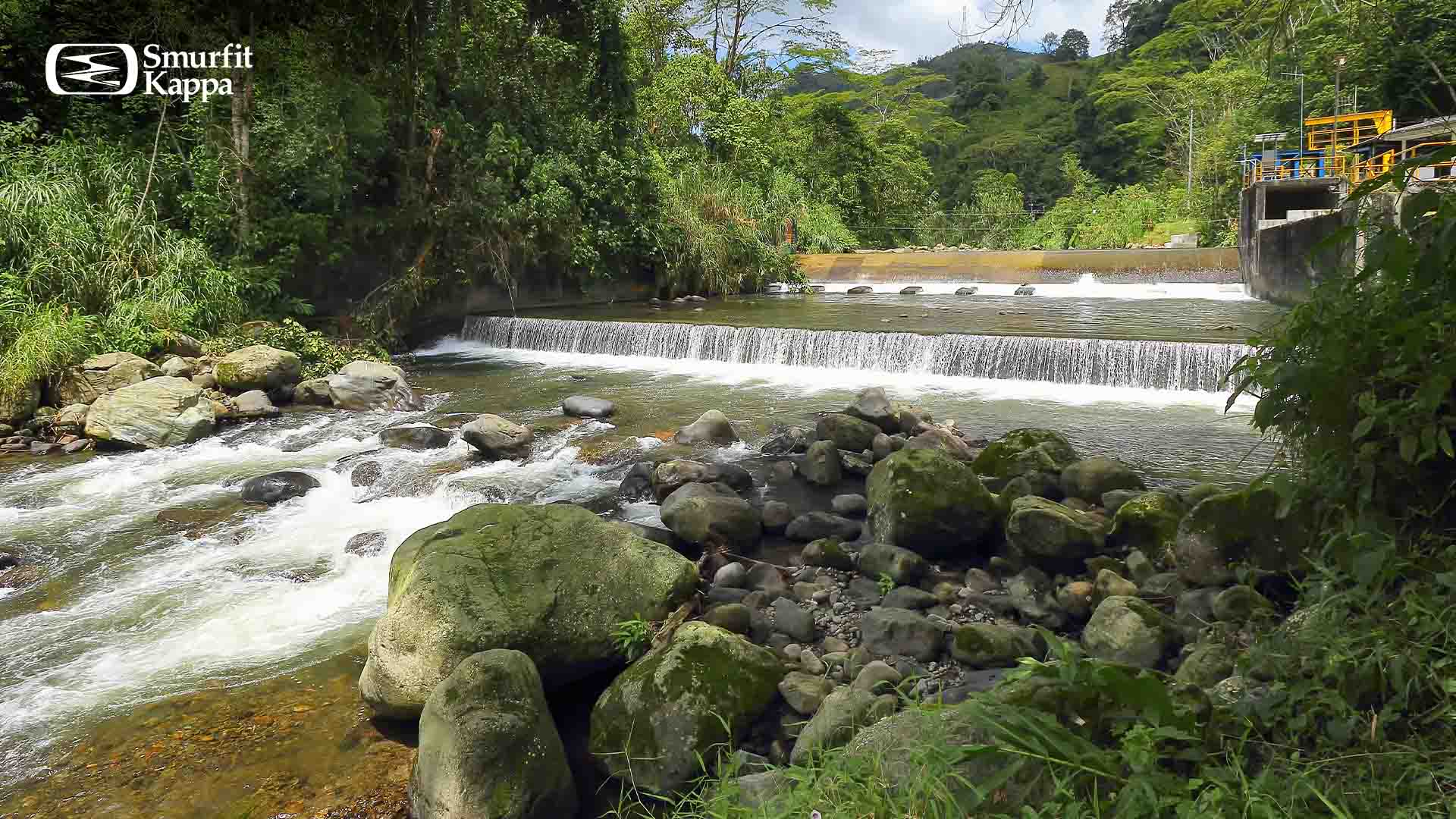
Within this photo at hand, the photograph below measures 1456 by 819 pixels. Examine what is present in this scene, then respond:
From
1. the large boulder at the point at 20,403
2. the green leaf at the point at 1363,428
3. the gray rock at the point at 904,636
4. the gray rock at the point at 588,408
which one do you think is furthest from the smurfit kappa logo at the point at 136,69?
the green leaf at the point at 1363,428

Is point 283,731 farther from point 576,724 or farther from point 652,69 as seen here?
point 652,69

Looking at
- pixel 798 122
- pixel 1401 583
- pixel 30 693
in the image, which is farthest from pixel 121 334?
pixel 798 122

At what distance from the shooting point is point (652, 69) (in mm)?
22188

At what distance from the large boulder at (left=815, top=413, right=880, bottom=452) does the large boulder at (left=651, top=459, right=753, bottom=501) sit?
0.83m

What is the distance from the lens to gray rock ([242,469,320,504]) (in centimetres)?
642

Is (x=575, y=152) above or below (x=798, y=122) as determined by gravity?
below

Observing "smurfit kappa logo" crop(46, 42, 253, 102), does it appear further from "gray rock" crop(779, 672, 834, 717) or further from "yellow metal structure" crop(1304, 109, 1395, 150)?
"yellow metal structure" crop(1304, 109, 1395, 150)

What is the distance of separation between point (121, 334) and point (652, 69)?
50.2ft

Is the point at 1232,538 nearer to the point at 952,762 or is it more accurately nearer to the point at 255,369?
the point at 952,762

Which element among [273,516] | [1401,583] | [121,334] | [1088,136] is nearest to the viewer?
[1401,583]

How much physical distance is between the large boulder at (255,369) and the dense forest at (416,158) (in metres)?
0.85

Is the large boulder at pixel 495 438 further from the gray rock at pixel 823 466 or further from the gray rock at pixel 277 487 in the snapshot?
the gray rock at pixel 823 466

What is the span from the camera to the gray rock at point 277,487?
6422 millimetres

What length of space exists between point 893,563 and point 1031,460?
5.25ft
